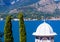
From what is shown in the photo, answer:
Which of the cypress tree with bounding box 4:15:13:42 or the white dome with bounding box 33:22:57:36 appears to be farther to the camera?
the cypress tree with bounding box 4:15:13:42

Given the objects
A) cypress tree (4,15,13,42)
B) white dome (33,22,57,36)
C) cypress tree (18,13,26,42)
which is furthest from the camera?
cypress tree (18,13,26,42)

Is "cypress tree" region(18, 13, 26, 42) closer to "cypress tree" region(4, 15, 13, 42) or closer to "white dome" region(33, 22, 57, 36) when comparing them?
"cypress tree" region(4, 15, 13, 42)

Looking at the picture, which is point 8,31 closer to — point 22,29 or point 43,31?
point 22,29

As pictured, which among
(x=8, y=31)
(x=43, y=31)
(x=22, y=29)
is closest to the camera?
(x=43, y=31)

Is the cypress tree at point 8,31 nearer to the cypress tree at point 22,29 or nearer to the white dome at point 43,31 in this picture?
the cypress tree at point 22,29

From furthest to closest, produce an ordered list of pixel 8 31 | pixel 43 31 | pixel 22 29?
pixel 22 29 < pixel 8 31 < pixel 43 31

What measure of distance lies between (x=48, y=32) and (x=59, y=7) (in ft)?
592

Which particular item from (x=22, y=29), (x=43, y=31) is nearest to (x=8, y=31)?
(x=22, y=29)

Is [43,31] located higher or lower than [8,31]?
higher

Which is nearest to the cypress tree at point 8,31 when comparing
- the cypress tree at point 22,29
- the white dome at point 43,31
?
the cypress tree at point 22,29

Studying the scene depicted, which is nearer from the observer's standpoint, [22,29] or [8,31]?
[8,31]

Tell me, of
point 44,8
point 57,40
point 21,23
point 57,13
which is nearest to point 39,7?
point 44,8

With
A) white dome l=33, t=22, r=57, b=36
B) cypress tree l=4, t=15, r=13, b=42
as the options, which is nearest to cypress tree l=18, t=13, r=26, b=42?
cypress tree l=4, t=15, r=13, b=42

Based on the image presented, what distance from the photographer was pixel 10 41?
18266 millimetres
